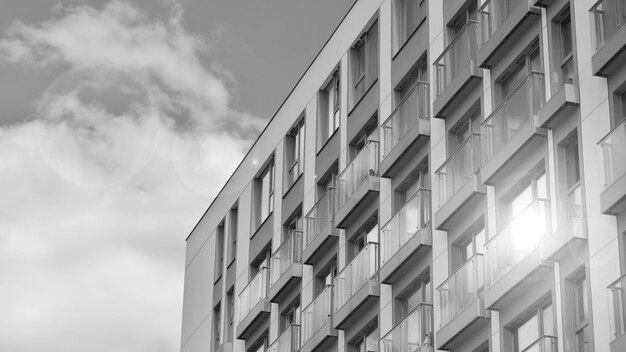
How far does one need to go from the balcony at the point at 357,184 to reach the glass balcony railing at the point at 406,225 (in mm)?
2112

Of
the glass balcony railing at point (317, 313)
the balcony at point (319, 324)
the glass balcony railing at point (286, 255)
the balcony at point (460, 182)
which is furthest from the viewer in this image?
the glass balcony railing at point (286, 255)

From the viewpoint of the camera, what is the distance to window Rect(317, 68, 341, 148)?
47031 mm

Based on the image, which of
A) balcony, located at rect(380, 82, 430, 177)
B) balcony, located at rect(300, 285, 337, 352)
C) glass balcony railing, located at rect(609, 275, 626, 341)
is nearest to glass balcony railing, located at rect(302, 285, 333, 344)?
balcony, located at rect(300, 285, 337, 352)

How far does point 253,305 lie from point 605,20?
22.0 metres

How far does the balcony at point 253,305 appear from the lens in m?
49.5

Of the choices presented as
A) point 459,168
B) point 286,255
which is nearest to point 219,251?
point 286,255

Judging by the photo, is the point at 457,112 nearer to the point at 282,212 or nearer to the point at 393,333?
the point at 393,333

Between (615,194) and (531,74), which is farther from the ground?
(531,74)

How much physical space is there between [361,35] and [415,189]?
694cm

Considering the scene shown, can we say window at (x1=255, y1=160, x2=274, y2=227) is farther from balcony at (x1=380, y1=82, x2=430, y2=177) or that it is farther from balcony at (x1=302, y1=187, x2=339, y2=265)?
balcony at (x1=380, y1=82, x2=430, y2=177)

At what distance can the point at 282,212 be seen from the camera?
50062 millimetres

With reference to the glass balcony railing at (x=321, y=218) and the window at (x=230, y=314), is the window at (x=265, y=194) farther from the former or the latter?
the glass balcony railing at (x=321, y=218)

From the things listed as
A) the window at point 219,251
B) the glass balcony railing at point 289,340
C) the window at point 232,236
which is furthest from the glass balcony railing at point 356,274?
the window at point 219,251

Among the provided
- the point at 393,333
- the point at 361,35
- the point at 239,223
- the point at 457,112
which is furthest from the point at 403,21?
the point at 239,223
